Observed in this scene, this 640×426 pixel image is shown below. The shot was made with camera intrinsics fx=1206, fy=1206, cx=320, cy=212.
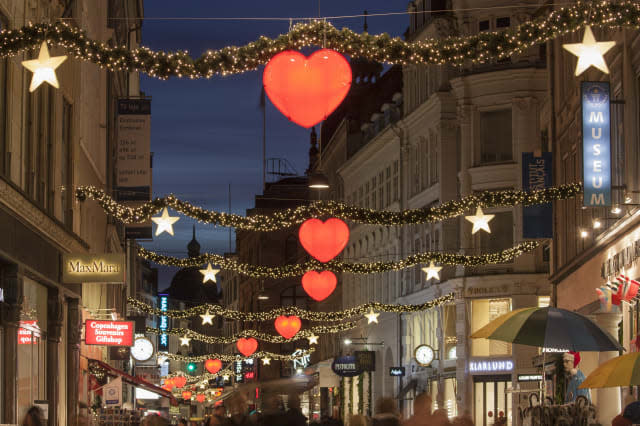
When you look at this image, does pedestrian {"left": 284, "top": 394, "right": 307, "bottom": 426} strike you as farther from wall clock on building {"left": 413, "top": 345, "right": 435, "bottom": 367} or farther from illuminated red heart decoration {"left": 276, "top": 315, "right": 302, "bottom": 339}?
wall clock on building {"left": 413, "top": 345, "right": 435, "bottom": 367}

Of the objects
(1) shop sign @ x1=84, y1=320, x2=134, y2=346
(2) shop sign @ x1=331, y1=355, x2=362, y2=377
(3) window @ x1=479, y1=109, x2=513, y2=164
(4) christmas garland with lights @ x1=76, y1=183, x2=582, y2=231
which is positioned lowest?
(2) shop sign @ x1=331, y1=355, x2=362, y2=377

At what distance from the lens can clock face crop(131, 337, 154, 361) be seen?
45.1 meters

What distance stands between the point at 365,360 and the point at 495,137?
16.5 metres

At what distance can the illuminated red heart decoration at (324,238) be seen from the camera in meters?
21.6

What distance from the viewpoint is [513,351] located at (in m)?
45.9

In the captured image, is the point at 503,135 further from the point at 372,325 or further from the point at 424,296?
the point at 372,325

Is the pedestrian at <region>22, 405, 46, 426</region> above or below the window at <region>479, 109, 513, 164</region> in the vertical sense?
below

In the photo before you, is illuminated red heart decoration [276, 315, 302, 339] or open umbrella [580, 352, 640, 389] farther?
illuminated red heart decoration [276, 315, 302, 339]

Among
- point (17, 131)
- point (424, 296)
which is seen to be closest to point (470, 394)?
point (424, 296)

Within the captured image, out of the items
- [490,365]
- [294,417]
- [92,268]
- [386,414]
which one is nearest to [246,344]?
[490,365]

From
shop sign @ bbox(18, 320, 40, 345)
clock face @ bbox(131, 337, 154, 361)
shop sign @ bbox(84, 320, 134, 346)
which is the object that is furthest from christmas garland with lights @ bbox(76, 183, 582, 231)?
clock face @ bbox(131, 337, 154, 361)

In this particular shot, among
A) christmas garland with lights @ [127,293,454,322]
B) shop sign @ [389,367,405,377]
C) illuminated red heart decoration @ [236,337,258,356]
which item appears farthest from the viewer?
illuminated red heart decoration @ [236,337,258,356]

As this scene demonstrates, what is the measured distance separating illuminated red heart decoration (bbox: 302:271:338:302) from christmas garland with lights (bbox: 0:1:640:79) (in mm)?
13338

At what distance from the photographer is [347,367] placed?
60.3m
